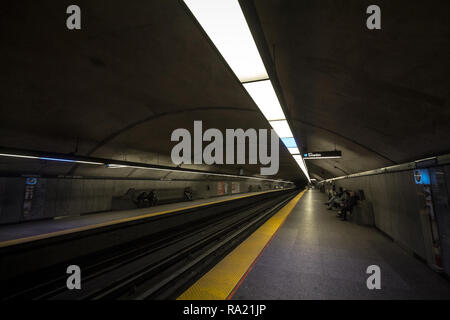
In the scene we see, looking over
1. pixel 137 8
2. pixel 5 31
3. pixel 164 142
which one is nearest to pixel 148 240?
pixel 164 142

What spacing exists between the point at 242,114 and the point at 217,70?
8.31ft

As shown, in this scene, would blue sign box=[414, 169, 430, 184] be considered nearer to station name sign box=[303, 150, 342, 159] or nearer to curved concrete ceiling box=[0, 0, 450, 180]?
curved concrete ceiling box=[0, 0, 450, 180]

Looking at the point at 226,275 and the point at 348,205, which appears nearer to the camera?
the point at 226,275

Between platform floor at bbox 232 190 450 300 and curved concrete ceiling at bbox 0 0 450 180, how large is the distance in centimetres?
250

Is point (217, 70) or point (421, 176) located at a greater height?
point (217, 70)

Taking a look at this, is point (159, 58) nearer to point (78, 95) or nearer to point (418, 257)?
point (78, 95)

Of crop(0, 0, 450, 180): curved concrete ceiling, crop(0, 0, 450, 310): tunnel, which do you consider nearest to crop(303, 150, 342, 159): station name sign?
crop(0, 0, 450, 310): tunnel

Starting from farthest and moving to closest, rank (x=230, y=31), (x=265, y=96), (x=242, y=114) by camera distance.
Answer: (x=242, y=114) → (x=265, y=96) → (x=230, y=31)

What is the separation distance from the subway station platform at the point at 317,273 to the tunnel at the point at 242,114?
0.04m

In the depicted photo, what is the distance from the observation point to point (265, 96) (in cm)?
267

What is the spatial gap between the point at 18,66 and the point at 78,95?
43.6 inches

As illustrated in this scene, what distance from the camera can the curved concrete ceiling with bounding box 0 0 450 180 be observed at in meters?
2.46

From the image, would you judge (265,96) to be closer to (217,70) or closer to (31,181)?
(217,70)

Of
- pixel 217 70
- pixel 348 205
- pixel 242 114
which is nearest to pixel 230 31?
pixel 217 70
